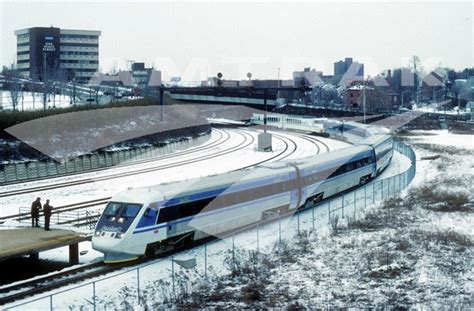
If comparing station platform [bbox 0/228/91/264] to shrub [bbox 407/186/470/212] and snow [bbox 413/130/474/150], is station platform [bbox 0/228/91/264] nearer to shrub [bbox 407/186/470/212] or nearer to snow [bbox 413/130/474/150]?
shrub [bbox 407/186/470/212]

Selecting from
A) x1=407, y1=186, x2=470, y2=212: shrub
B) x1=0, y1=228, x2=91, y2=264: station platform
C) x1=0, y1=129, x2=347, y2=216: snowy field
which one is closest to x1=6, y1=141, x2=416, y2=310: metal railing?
x1=407, y1=186, x2=470, y2=212: shrub

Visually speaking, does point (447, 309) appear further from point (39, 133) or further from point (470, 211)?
point (39, 133)

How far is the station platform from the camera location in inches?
838

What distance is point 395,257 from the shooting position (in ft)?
79.0

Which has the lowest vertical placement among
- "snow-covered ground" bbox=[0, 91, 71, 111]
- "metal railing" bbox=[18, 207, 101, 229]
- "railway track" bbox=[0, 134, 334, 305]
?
"railway track" bbox=[0, 134, 334, 305]

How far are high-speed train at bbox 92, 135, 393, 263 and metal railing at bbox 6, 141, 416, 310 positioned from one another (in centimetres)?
63

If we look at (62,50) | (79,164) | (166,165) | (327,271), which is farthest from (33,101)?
(62,50)

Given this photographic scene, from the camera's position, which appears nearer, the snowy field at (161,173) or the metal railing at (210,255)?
the metal railing at (210,255)

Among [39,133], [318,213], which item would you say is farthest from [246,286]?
[39,133]

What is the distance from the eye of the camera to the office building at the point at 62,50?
16275 cm

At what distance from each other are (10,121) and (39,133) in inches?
101

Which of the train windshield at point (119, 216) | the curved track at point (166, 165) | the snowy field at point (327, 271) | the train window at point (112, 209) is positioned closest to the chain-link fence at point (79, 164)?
the curved track at point (166, 165)

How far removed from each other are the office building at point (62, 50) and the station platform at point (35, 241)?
140 m

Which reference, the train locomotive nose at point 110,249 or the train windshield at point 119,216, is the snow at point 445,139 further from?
the train locomotive nose at point 110,249
